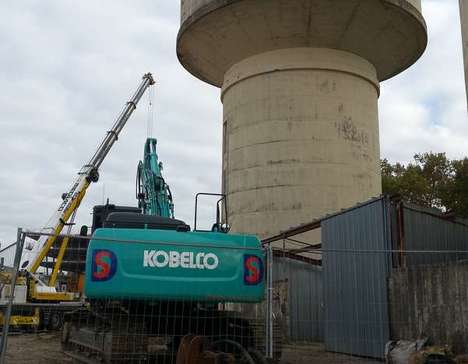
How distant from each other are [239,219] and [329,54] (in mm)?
6256

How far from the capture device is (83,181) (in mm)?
23297

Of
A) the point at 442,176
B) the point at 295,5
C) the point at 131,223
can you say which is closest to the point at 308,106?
the point at 295,5

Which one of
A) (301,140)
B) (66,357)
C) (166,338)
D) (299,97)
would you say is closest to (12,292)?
(166,338)

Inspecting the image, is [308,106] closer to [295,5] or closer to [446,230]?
[295,5]

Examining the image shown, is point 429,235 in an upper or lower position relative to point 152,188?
lower

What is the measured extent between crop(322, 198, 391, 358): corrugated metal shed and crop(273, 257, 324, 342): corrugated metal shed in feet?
6.40

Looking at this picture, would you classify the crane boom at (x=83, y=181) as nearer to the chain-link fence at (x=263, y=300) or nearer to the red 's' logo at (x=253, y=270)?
the chain-link fence at (x=263, y=300)

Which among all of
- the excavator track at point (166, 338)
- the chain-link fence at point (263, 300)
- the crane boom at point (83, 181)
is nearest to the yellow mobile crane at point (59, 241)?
the crane boom at point (83, 181)

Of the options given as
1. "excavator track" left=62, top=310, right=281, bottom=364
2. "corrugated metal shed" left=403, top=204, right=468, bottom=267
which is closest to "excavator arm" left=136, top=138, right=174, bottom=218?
"corrugated metal shed" left=403, top=204, right=468, bottom=267

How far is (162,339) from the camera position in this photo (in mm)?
8570

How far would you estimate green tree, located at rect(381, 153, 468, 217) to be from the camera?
33438mm

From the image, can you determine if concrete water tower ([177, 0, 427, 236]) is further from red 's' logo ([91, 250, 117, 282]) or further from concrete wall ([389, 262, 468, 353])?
red 's' logo ([91, 250, 117, 282])

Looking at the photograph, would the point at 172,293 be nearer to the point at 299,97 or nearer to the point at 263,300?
the point at 263,300

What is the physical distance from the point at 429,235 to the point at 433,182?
2588cm
